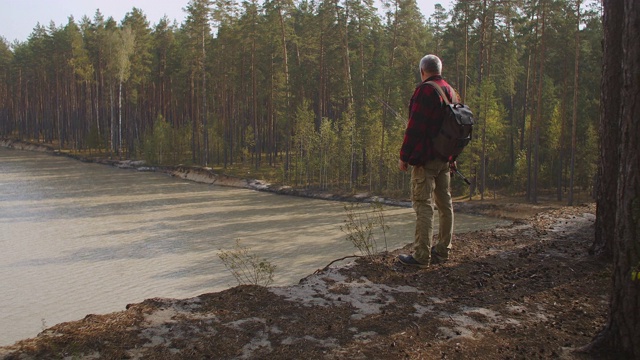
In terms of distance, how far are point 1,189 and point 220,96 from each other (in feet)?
78.8

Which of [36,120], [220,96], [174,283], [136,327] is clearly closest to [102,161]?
[220,96]

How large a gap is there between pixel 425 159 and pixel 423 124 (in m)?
0.35

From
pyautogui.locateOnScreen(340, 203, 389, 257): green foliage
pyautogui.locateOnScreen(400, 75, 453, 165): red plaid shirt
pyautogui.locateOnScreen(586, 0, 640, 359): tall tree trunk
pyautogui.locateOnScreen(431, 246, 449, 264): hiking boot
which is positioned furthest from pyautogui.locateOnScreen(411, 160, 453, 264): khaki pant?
pyautogui.locateOnScreen(586, 0, 640, 359): tall tree trunk

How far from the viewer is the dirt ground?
131 inches

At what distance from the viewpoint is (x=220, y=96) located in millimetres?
49500

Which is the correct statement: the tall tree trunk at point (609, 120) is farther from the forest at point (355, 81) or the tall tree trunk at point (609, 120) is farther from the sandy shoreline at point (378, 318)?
the forest at point (355, 81)

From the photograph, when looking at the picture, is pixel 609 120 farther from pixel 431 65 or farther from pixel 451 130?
pixel 431 65

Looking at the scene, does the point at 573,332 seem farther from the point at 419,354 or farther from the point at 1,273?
the point at 1,273

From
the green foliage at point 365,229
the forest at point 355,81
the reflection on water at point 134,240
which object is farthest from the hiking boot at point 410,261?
the forest at point 355,81

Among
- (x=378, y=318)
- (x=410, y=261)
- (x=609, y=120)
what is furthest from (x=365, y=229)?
(x=378, y=318)

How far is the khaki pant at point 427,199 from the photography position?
502 centimetres

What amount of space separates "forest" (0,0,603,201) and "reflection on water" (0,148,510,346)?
6.50 m

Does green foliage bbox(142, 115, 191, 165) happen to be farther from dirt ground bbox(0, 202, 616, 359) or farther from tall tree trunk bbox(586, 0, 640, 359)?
tall tree trunk bbox(586, 0, 640, 359)

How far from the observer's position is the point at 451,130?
484 centimetres
